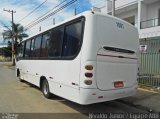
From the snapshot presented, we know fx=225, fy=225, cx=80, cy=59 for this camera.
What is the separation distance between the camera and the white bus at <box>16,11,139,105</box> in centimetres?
628

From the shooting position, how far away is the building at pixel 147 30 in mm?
11391

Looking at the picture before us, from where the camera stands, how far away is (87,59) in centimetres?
621

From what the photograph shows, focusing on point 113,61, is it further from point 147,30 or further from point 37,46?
point 147,30

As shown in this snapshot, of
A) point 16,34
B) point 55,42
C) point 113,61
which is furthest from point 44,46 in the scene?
point 16,34

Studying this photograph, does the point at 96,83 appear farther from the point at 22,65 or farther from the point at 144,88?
the point at 22,65

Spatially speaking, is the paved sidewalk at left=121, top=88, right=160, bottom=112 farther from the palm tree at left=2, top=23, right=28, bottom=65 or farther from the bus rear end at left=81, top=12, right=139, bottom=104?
the palm tree at left=2, top=23, right=28, bottom=65

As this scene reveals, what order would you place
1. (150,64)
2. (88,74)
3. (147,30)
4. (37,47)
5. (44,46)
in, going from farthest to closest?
(147,30), (150,64), (37,47), (44,46), (88,74)

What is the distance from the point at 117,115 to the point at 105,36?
2.47 meters

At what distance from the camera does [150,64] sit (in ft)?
38.7

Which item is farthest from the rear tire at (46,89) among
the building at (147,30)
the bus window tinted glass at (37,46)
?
the building at (147,30)

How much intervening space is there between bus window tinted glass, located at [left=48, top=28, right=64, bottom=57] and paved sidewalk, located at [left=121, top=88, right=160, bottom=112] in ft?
10.5

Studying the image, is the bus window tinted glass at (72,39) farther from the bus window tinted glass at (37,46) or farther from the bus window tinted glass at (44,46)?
the bus window tinted glass at (37,46)

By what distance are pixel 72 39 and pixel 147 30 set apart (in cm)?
1519

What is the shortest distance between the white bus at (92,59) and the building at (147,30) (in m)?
3.91
